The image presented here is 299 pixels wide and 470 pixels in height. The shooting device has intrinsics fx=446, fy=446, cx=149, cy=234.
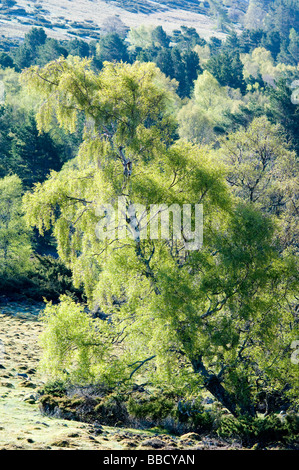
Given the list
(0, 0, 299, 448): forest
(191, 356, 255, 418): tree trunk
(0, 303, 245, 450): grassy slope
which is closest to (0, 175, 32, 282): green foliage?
(0, 303, 245, 450): grassy slope

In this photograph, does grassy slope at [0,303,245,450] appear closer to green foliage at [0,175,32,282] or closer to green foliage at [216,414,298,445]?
green foliage at [216,414,298,445]

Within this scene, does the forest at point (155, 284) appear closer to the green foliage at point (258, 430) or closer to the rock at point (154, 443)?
the green foliage at point (258, 430)

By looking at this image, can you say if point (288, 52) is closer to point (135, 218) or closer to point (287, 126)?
point (287, 126)

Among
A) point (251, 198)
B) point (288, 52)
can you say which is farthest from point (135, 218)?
point (288, 52)

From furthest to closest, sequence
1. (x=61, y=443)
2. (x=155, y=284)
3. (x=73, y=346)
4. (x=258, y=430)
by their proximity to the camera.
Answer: (x=73, y=346) → (x=155, y=284) → (x=258, y=430) → (x=61, y=443)

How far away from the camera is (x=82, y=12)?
7687 inches

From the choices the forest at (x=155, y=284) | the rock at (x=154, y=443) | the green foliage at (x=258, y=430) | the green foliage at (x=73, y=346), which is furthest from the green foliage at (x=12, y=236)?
the rock at (x=154, y=443)

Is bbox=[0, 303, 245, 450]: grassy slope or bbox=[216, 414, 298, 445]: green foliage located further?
bbox=[216, 414, 298, 445]: green foliage

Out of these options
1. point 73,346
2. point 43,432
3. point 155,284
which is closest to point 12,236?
point 73,346

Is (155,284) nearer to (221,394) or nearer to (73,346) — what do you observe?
(73,346)

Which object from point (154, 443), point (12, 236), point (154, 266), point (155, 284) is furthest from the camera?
point (12, 236)

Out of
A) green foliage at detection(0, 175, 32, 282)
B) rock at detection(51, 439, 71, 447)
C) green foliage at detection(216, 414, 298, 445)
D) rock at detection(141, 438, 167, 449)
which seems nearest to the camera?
rock at detection(51, 439, 71, 447)

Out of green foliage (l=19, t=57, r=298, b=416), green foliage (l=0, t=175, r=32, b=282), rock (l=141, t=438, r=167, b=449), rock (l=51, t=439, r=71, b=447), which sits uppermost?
green foliage (l=19, t=57, r=298, b=416)

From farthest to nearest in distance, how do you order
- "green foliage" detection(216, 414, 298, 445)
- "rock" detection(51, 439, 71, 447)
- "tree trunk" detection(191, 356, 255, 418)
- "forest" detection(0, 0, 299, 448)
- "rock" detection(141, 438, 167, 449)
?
"tree trunk" detection(191, 356, 255, 418) < "forest" detection(0, 0, 299, 448) < "green foliage" detection(216, 414, 298, 445) < "rock" detection(141, 438, 167, 449) < "rock" detection(51, 439, 71, 447)
